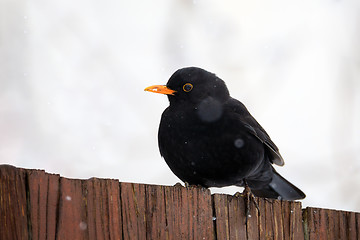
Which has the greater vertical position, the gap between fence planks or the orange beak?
the orange beak

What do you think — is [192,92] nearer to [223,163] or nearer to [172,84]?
[172,84]

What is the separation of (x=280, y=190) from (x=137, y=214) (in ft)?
8.74

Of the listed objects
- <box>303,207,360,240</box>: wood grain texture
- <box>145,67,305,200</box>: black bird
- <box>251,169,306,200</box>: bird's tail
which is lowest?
<box>303,207,360,240</box>: wood grain texture

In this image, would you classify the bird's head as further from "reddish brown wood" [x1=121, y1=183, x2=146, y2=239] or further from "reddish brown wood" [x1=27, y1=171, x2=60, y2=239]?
"reddish brown wood" [x1=27, y1=171, x2=60, y2=239]

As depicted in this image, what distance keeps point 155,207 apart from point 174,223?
15cm

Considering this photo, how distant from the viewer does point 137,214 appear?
2.34 metres

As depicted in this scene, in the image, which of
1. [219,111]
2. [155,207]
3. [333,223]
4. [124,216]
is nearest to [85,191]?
[124,216]

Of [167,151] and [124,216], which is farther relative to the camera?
[167,151]

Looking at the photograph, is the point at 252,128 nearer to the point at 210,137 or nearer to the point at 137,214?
the point at 210,137

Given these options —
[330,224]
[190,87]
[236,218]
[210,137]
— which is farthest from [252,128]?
[236,218]

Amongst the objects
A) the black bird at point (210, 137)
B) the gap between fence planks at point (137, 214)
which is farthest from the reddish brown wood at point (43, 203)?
the black bird at point (210, 137)

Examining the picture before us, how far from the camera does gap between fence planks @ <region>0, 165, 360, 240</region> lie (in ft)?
6.55

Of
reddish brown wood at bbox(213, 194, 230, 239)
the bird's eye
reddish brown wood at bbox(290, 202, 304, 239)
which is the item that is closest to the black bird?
the bird's eye

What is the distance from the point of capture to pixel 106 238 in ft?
7.27
